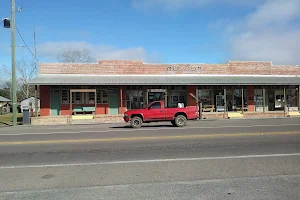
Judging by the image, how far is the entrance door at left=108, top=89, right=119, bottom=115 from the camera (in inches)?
1120

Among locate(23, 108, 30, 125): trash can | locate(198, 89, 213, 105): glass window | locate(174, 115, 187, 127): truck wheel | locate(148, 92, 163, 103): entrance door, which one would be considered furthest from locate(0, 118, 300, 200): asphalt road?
locate(198, 89, 213, 105): glass window

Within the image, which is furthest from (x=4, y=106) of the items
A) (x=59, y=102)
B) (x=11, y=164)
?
(x=11, y=164)

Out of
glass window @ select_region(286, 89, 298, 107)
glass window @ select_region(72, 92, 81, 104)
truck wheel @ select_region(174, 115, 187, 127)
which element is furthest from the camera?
glass window @ select_region(286, 89, 298, 107)

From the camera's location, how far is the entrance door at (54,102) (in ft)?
90.7

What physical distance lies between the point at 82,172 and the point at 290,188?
436cm

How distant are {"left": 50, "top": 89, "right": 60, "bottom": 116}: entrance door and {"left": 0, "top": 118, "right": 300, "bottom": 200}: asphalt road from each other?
17.1m

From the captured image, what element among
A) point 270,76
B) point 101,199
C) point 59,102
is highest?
point 270,76

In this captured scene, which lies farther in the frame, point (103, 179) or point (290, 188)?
point (103, 179)

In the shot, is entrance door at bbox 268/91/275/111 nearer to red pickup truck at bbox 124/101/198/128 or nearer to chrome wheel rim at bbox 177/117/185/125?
red pickup truck at bbox 124/101/198/128

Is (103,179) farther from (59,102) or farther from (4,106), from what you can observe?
(4,106)

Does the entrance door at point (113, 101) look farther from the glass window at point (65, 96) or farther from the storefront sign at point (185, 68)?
the storefront sign at point (185, 68)

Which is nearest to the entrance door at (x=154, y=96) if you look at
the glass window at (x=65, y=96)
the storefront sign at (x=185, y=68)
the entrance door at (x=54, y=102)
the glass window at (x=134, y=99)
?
the glass window at (x=134, y=99)

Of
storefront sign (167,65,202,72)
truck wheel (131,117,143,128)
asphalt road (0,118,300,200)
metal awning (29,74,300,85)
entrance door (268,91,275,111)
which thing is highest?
storefront sign (167,65,202,72)

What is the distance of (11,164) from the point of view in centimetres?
777
